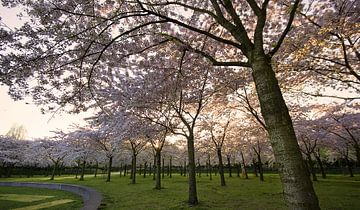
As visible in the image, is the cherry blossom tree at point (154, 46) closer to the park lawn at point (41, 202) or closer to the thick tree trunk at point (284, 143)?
the thick tree trunk at point (284, 143)

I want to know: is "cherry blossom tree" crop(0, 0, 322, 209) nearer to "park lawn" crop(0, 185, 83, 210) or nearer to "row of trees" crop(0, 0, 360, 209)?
"row of trees" crop(0, 0, 360, 209)

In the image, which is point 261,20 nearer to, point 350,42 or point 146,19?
point 146,19

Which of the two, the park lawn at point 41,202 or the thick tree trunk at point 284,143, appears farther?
the park lawn at point 41,202

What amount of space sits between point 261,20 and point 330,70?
24.5 feet

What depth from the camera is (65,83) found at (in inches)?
342

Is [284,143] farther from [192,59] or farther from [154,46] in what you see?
[192,59]

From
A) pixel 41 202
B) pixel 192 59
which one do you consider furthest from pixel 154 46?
pixel 41 202

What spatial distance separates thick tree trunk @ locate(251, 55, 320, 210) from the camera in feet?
11.5

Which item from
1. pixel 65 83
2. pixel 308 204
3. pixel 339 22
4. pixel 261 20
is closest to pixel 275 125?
pixel 308 204

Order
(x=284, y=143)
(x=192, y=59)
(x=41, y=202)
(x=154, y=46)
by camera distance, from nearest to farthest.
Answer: (x=284, y=143) → (x=154, y=46) → (x=192, y=59) → (x=41, y=202)

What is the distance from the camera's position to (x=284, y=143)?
370cm

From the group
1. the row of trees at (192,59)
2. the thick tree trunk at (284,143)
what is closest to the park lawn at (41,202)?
the row of trees at (192,59)

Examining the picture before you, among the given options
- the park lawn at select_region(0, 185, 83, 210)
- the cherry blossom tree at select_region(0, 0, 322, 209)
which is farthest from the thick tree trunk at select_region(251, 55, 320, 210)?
the park lawn at select_region(0, 185, 83, 210)

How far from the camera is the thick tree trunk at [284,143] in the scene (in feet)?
11.5
